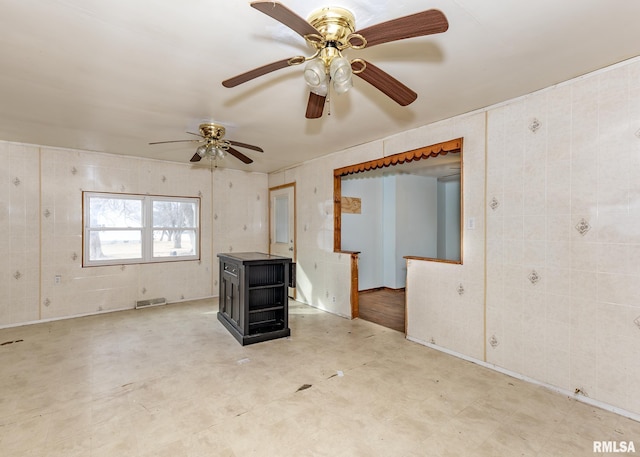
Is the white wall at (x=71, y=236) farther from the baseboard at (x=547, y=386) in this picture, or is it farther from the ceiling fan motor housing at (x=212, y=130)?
the baseboard at (x=547, y=386)

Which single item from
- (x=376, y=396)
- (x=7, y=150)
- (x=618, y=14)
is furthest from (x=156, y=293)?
(x=618, y=14)

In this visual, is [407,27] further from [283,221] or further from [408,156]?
[283,221]

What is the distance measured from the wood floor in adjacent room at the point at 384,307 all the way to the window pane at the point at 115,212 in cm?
404

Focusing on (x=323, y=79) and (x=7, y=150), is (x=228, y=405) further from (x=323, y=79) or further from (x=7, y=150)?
(x=7, y=150)

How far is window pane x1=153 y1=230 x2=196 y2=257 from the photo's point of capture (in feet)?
17.6

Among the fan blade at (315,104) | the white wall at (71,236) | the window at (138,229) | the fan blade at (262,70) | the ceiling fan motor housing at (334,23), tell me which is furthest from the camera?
the window at (138,229)

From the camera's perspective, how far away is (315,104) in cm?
217

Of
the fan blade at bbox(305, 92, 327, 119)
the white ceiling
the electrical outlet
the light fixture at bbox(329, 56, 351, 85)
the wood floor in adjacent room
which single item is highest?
the white ceiling

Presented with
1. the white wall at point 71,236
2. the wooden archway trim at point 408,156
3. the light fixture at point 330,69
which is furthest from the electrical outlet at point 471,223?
the white wall at point 71,236

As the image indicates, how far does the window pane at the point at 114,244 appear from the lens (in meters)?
4.83

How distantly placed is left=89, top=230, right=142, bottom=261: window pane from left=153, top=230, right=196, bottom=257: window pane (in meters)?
0.27

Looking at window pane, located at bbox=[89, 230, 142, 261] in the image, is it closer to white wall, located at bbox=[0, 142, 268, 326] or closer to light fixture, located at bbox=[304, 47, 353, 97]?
white wall, located at bbox=[0, 142, 268, 326]
